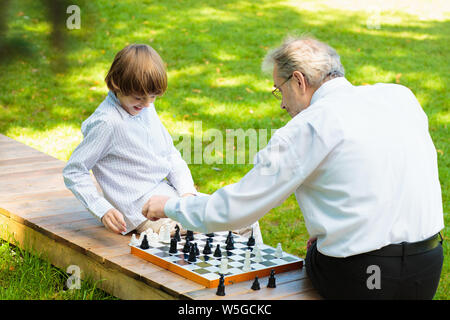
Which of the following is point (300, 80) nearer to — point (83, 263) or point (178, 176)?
point (178, 176)

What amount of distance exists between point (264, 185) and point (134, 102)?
1.20 meters

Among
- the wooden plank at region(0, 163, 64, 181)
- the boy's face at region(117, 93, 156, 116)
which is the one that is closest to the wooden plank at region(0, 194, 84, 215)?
the wooden plank at region(0, 163, 64, 181)

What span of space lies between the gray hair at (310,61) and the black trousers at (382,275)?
794mm

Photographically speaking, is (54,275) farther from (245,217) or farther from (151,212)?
(245,217)

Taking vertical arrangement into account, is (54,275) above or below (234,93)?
below

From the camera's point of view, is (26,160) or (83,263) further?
(26,160)

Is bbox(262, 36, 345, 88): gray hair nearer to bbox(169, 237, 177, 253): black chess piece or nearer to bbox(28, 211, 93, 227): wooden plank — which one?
bbox(169, 237, 177, 253): black chess piece

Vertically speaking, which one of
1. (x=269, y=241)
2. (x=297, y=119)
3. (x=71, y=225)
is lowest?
(x=269, y=241)

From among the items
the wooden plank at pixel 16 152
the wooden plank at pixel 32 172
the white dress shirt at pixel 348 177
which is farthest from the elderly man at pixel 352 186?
the wooden plank at pixel 16 152

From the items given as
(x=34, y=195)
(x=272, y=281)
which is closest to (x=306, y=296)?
(x=272, y=281)

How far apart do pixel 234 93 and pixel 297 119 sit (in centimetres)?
534

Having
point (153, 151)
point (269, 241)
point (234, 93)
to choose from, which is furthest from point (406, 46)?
point (153, 151)

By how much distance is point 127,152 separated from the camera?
3555 millimetres

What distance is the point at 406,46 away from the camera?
31.8ft
